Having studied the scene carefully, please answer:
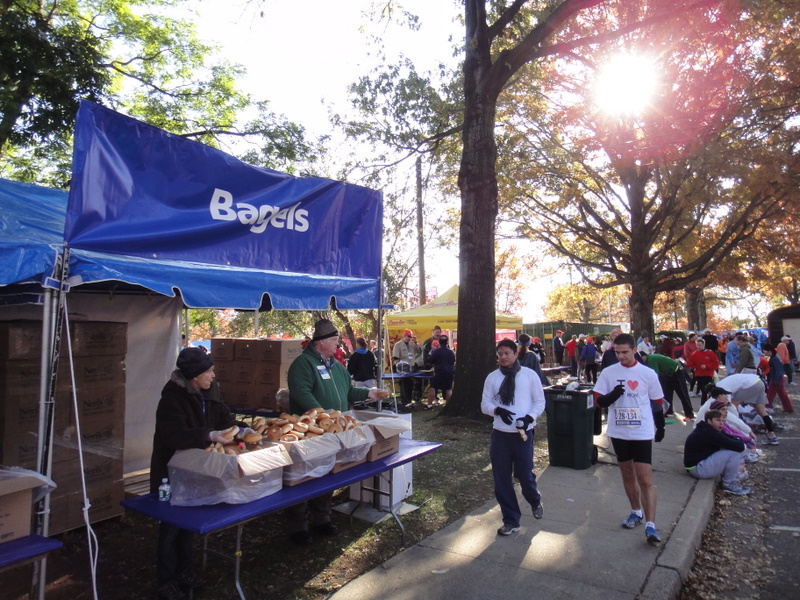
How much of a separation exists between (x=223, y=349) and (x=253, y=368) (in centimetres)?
70

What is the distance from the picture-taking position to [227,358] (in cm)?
859

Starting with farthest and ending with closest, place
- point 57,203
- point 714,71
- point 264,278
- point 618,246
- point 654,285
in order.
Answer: point 618,246
point 654,285
point 714,71
point 57,203
point 264,278

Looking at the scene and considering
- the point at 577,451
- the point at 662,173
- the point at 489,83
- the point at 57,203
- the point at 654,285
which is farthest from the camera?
the point at 654,285

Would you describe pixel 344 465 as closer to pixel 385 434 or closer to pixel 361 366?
pixel 385 434

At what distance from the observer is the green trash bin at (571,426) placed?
23.0 feet

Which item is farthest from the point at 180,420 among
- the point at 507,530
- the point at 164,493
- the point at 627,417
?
the point at 627,417

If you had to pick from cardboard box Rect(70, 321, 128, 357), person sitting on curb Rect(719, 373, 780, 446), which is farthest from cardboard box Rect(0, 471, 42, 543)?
person sitting on curb Rect(719, 373, 780, 446)

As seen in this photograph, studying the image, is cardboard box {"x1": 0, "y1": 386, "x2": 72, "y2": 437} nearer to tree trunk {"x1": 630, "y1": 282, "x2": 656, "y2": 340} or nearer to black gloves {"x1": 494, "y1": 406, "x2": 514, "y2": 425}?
black gloves {"x1": 494, "y1": 406, "x2": 514, "y2": 425}

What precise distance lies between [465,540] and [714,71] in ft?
49.6

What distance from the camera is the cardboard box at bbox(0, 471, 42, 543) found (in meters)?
2.87

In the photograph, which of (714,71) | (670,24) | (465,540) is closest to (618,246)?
(714,71)

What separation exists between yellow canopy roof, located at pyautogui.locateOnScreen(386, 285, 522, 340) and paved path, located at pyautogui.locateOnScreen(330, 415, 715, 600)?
31.1ft

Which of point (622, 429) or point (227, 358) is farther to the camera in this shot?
point (227, 358)

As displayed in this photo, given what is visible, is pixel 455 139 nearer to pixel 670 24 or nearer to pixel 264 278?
pixel 670 24
